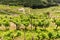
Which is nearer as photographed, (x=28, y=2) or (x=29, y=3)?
(x=28, y=2)

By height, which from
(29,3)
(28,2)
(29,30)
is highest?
(29,30)

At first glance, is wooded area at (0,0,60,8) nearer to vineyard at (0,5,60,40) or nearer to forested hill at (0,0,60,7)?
forested hill at (0,0,60,7)

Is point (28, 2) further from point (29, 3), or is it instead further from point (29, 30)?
point (29, 30)

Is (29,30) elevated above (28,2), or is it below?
above

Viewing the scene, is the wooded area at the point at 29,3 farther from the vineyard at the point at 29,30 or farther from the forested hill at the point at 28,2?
the vineyard at the point at 29,30

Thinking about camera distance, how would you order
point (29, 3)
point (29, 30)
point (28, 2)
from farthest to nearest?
point (29, 3)
point (28, 2)
point (29, 30)

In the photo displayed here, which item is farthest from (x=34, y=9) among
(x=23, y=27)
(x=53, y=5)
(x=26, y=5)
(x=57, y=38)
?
(x=57, y=38)

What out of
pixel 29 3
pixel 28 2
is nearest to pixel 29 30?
pixel 28 2

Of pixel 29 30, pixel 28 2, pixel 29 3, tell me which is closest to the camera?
pixel 29 30

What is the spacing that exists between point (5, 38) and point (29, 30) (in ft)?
13.4

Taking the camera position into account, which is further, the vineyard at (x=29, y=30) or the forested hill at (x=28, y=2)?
the forested hill at (x=28, y=2)

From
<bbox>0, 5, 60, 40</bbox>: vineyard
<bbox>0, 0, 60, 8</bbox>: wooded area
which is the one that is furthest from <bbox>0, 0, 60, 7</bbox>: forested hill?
<bbox>0, 5, 60, 40</bbox>: vineyard

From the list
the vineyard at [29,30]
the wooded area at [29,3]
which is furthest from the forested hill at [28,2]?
the vineyard at [29,30]

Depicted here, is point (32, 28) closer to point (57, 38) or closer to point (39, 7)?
point (57, 38)
